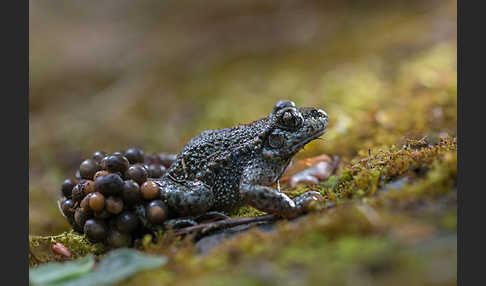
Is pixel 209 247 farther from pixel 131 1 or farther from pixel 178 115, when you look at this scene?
pixel 131 1

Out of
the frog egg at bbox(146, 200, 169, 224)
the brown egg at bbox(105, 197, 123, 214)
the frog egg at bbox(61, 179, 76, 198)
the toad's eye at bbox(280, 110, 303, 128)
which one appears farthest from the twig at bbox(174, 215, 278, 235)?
the frog egg at bbox(61, 179, 76, 198)

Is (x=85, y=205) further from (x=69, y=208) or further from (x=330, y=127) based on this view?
(x=330, y=127)

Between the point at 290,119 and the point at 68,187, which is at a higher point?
the point at 290,119

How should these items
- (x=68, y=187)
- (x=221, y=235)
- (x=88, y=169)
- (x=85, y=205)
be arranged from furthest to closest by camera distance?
(x=68, y=187)
(x=88, y=169)
(x=85, y=205)
(x=221, y=235)

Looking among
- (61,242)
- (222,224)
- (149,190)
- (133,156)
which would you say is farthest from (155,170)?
(222,224)

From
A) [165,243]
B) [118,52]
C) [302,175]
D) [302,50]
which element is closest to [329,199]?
[302,175]

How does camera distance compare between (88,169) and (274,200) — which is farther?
(88,169)
